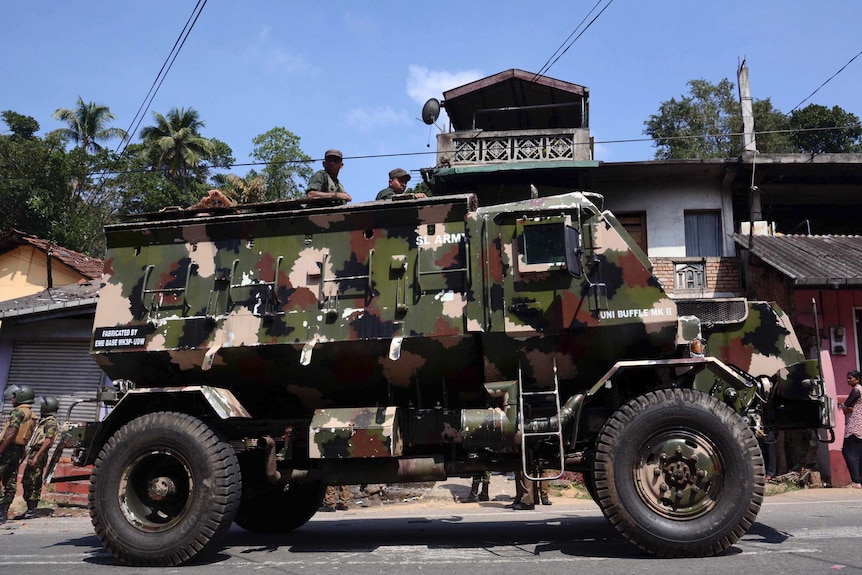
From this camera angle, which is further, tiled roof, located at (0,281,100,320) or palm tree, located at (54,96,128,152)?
palm tree, located at (54,96,128,152)

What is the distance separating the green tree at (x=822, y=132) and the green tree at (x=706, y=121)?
0.88m

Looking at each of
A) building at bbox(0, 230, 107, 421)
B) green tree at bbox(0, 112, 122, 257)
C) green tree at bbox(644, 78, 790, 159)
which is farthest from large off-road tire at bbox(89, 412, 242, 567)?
green tree at bbox(644, 78, 790, 159)

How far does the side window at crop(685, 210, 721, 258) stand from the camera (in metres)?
15.1

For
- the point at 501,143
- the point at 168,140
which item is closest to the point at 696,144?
the point at 501,143

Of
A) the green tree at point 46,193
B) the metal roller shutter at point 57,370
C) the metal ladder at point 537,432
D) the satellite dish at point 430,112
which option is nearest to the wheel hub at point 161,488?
the metal ladder at point 537,432

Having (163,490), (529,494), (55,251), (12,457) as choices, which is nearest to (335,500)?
(529,494)

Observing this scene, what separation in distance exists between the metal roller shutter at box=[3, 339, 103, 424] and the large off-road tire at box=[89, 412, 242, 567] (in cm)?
966

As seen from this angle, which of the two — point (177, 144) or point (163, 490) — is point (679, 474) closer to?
point (163, 490)

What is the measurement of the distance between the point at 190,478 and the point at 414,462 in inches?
69.7

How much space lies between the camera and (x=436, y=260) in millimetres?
6039

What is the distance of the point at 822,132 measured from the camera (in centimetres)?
3241

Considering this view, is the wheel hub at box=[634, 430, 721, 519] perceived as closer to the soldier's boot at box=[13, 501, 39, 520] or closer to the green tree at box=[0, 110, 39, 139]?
the soldier's boot at box=[13, 501, 39, 520]

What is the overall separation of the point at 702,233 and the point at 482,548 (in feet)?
37.4

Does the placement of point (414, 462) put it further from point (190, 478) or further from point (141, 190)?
point (141, 190)
